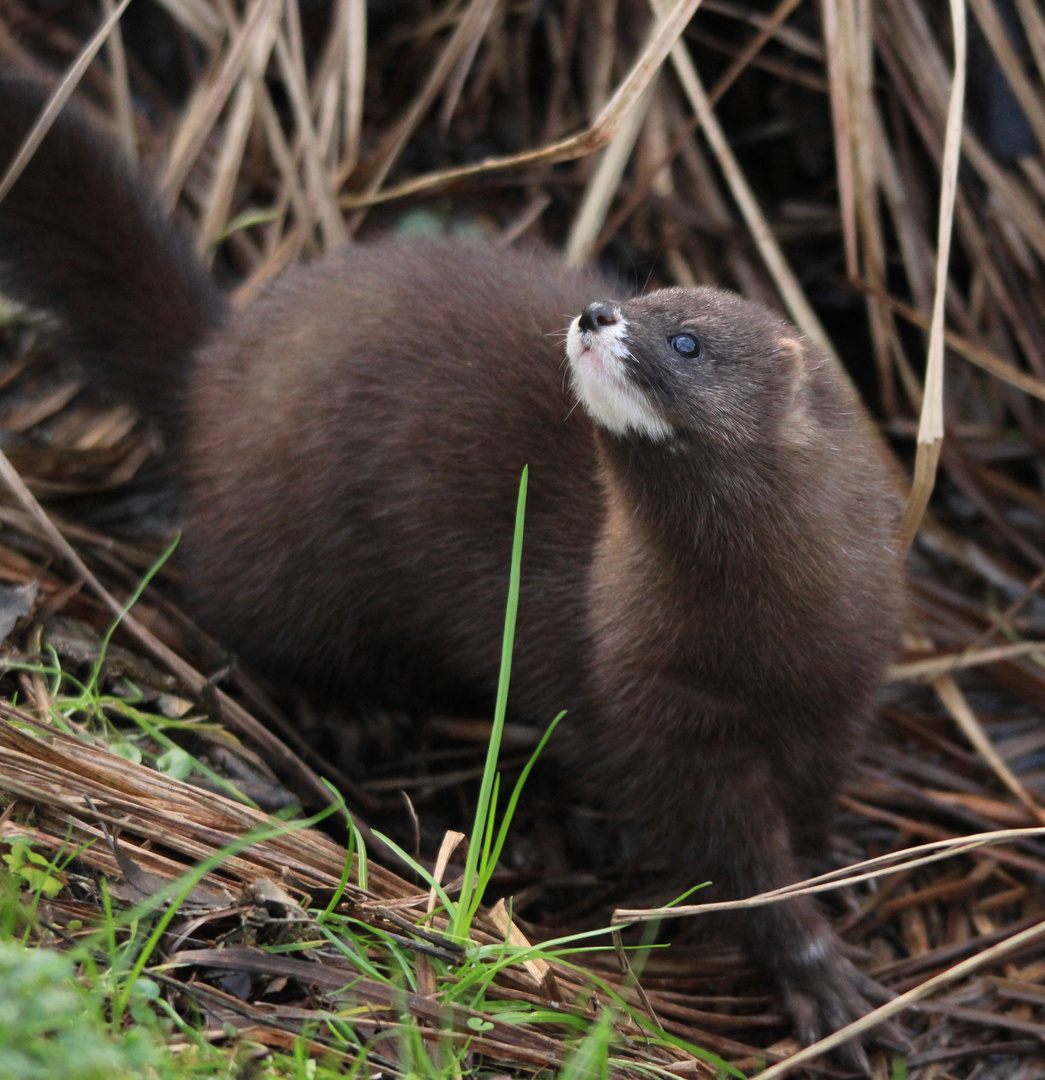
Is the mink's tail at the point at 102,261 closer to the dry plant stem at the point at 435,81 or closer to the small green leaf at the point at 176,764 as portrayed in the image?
the dry plant stem at the point at 435,81

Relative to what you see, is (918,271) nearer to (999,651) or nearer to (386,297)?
(999,651)

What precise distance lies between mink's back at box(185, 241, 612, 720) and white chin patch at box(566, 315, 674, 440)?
0.63 meters

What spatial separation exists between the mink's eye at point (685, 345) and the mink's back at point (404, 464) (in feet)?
2.04

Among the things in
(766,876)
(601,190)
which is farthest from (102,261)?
(766,876)

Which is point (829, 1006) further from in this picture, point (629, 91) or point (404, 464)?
point (629, 91)

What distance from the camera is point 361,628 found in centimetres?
377

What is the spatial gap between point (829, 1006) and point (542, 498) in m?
1.42

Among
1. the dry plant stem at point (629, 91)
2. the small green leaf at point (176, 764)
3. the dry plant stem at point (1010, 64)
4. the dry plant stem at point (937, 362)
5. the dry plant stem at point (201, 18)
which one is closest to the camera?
the small green leaf at point (176, 764)

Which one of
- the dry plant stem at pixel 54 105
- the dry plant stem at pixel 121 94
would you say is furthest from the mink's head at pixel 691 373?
the dry plant stem at pixel 121 94

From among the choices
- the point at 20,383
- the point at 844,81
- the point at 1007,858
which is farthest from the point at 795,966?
the point at 20,383

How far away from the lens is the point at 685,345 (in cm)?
265

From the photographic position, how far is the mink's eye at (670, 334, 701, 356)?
2645 millimetres

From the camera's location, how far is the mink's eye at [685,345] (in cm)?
264

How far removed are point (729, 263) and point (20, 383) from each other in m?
2.54
